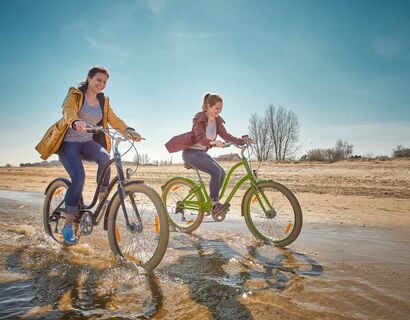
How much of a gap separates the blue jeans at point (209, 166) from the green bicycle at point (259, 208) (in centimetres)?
13

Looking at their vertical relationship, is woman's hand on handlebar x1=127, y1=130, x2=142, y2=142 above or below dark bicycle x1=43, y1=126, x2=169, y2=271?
above

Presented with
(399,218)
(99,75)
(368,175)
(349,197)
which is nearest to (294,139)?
(368,175)

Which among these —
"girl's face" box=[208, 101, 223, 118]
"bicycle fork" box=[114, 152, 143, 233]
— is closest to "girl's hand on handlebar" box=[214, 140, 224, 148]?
"girl's face" box=[208, 101, 223, 118]

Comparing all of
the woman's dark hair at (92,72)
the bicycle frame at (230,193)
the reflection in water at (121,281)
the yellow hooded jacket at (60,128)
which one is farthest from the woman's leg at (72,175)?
the bicycle frame at (230,193)

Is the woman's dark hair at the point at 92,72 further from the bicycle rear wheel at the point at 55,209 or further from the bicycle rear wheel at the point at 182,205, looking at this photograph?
the bicycle rear wheel at the point at 182,205

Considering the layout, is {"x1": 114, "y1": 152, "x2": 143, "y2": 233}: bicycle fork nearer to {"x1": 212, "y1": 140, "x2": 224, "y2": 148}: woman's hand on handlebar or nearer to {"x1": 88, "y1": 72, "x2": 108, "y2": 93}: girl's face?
{"x1": 88, "y1": 72, "x2": 108, "y2": 93}: girl's face

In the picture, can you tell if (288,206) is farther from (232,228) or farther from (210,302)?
(210,302)

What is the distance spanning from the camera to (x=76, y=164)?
12.8 feet

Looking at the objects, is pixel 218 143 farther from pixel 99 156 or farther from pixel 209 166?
pixel 99 156

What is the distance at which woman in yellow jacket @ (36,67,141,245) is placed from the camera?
3789 mm

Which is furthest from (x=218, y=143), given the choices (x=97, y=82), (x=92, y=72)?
(x=92, y=72)

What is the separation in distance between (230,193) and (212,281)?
7.74 feet

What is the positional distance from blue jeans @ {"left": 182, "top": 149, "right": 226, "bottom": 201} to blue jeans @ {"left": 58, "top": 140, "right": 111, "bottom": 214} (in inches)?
65.0

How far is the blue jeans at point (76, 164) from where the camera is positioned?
3863 millimetres
